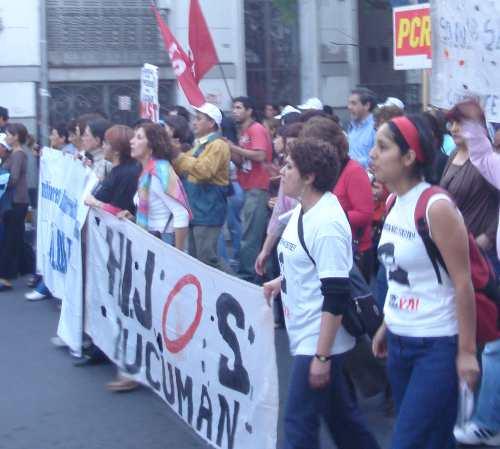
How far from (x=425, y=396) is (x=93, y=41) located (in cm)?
1354

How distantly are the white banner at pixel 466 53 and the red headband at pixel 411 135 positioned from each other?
105 centimetres

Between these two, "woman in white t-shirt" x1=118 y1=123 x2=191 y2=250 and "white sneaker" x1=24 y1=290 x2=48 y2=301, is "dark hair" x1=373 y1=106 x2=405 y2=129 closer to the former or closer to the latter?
"woman in white t-shirt" x1=118 y1=123 x2=191 y2=250

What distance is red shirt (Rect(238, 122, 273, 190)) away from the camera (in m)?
9.84

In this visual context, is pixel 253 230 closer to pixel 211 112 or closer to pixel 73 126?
pixel 211 112

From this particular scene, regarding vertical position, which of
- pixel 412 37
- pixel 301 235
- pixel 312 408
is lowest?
pixel 312 408

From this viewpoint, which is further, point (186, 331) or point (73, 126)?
point (73, 126)

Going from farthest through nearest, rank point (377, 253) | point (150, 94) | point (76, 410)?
point (150, 94), point (76, 410), point (377, 253)

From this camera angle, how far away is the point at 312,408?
14.8 feet

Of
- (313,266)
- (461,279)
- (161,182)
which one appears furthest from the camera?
(161,182)

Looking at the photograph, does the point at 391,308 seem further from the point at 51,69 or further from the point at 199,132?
the point at 51,69

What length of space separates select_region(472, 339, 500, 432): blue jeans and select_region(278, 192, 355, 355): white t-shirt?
1.38 metres

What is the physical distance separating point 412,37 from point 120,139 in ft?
10.2

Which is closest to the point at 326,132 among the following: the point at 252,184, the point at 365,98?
the point at 365,98

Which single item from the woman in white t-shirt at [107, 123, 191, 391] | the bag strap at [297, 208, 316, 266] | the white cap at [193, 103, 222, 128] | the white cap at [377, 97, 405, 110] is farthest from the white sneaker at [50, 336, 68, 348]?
the bag strap at [297, 208, 316, 266]
